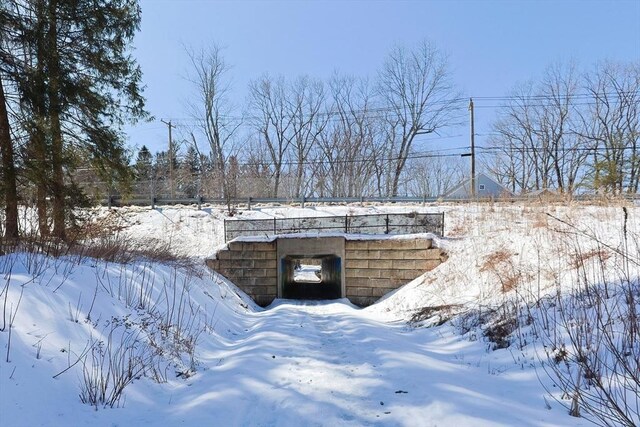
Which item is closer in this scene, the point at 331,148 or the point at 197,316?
the point at 197,316

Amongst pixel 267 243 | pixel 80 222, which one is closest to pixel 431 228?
pixel 267 243

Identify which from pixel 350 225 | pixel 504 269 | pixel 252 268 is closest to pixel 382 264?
pixel 350 225

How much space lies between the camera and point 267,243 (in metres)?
12.5

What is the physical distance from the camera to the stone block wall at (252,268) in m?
12.4

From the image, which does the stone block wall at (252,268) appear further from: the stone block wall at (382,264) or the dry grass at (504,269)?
the dry grass at (504,269)

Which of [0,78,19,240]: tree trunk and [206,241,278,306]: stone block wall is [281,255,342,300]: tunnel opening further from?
[0,78,19,240]: tree trunk

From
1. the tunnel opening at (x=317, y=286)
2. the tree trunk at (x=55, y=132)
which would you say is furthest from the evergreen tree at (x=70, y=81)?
the tunnel opening at (x=317, y=286)

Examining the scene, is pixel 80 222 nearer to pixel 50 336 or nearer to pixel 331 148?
pixel 50 336

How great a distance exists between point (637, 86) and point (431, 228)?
31113 millimetres

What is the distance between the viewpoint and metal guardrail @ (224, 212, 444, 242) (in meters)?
13.4

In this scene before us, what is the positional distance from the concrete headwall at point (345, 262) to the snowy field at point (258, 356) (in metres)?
3.74

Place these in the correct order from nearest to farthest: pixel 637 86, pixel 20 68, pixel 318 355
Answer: pixel 318 355 < pixel 20 68 < pixel 637 86

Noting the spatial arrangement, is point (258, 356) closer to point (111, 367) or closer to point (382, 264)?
point (111, 367)

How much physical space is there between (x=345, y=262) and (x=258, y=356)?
7775 mm
